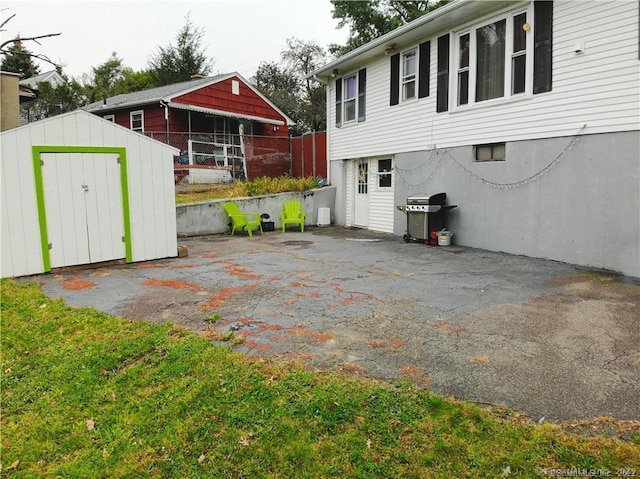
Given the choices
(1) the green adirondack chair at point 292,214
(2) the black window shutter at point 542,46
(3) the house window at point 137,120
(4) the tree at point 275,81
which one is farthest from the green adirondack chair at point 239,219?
(4) the tree at point 275,81

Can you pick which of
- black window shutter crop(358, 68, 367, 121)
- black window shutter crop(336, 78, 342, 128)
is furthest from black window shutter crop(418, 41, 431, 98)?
black window shutter crop(336, 78, 342, 128)

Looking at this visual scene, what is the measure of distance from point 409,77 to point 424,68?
Result: 2.23ft

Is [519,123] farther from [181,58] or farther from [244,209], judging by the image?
[181,58]

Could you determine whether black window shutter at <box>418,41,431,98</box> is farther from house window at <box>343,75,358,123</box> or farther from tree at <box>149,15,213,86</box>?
tree at <box>149,15,213,86</box>

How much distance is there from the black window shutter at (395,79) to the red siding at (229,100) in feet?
31.9

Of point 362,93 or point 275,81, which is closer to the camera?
point 362,93

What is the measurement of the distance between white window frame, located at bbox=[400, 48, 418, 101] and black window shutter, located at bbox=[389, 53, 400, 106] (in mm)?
134

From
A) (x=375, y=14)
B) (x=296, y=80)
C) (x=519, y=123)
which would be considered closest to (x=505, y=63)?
(x=519, y=123)

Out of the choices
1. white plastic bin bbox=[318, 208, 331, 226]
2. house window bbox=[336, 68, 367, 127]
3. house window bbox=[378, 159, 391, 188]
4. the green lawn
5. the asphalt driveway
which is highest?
house window bbox=[336, 68, 367, 127]

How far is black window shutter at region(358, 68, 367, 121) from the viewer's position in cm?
1243

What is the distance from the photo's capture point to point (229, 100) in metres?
19.5

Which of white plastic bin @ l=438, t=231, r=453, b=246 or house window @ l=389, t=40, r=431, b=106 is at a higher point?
house window @ l=389, t=40, r=431, b=106

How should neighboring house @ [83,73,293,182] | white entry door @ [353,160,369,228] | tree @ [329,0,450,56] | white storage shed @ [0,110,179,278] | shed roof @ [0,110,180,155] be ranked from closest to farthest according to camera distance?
white storage shed @ [0,110,179,278] < shed roof @ [0,110,180,155] < white entry door @ [353,160,369,228] < neighboring house @ [83,73,293,182] < tree @ [329,0,450,56]

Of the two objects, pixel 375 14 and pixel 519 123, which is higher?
pixel 375 14
